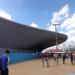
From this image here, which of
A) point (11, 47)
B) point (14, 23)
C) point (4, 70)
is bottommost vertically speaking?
point (4, 70)

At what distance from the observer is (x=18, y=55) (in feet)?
156

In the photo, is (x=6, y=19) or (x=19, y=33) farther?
(x=19, y=33)

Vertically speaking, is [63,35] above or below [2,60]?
above

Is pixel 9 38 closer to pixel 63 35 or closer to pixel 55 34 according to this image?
pixel 55 34

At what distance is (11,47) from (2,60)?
5465 centimetres

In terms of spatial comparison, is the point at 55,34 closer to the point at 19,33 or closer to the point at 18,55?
the point at 19,33

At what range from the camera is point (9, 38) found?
60.1 metres

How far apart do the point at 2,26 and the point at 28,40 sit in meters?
20.3

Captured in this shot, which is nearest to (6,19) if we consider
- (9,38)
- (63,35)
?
(9,38)

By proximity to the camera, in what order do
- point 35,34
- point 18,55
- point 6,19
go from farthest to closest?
point 35,34, point 6,19, point 18,55

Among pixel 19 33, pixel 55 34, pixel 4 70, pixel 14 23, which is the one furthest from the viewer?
pixel 55 34

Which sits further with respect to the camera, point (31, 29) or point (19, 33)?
point (31, 29)

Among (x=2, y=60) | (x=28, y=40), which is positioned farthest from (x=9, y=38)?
(x=2, y=60)

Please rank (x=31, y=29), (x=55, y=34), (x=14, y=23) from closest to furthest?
(x=14, y=23)
(x=31, y=29)
(x=55, y=34)
